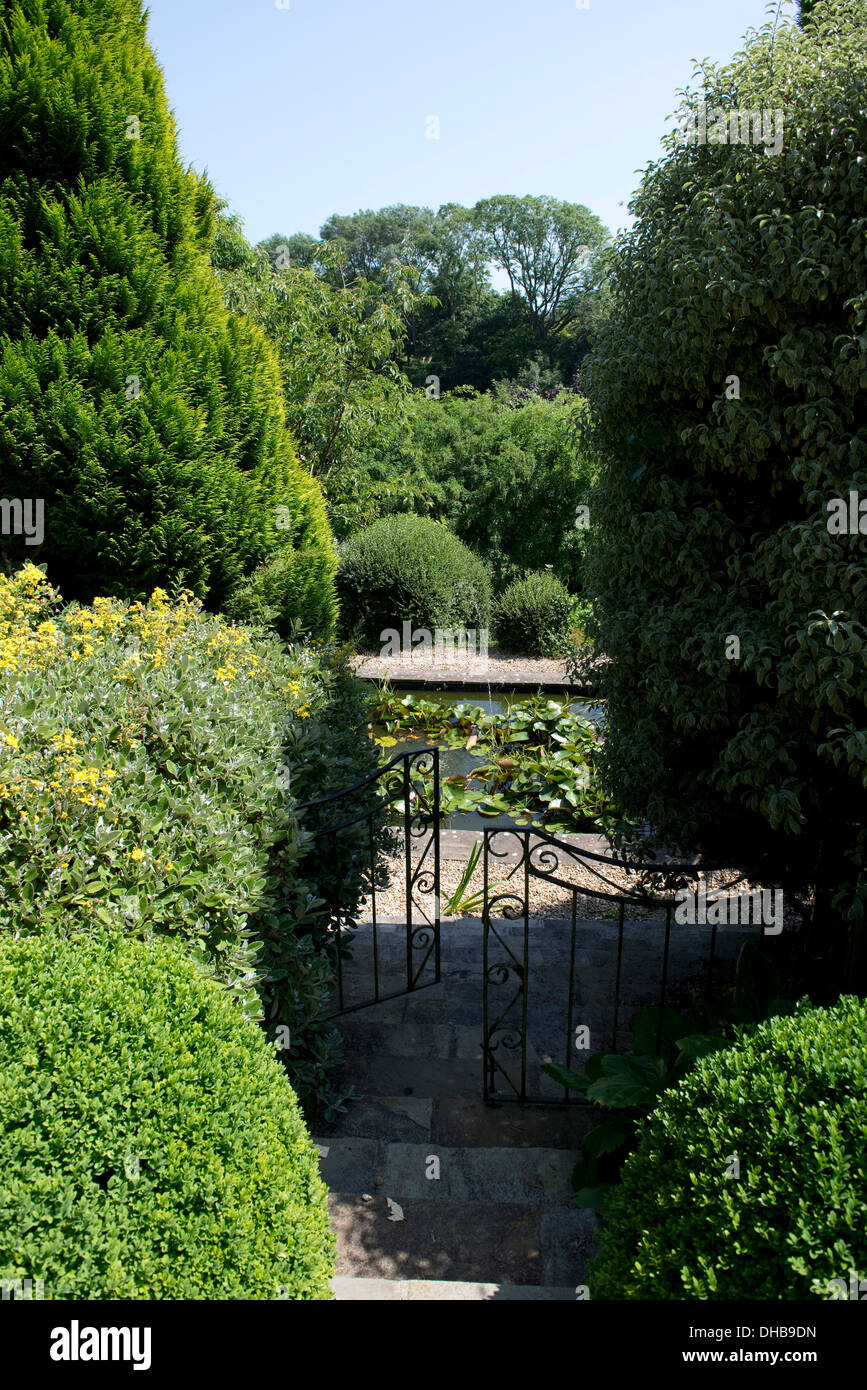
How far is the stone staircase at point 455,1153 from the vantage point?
8.55 ft

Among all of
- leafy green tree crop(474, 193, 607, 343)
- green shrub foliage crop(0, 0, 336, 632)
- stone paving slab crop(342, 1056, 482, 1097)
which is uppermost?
leafy green tree crop(474, 193, 607, 343)

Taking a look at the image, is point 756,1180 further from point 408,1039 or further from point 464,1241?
point 408,1039

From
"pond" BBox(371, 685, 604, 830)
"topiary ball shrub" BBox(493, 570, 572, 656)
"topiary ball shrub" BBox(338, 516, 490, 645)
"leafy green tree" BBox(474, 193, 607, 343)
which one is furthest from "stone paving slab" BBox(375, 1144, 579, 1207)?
"leafy green tree" BBox(474, 193, 607, 343)

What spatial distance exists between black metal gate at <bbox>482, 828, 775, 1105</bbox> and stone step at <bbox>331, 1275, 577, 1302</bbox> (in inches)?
29.7

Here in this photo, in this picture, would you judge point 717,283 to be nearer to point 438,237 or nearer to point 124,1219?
point 124,1219

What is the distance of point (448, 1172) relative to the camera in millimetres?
2996

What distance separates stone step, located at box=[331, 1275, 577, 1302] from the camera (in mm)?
2385

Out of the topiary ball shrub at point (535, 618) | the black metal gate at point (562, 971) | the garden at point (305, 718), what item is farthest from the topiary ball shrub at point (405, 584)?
the black metal gate at point (562, 971)

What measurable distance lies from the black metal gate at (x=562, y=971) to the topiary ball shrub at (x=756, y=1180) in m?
0.89

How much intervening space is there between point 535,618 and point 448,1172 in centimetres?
975

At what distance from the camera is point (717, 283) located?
2.77m

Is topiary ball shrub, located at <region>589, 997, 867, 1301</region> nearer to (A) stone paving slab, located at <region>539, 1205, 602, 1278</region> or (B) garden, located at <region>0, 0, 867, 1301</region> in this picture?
(B) garden, located at <region>0, 0, 867, 1301</region>

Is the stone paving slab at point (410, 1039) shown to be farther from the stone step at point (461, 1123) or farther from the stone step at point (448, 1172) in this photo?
the stone step at point (448, 1172)

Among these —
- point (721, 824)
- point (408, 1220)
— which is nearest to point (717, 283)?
point (721, 824)
